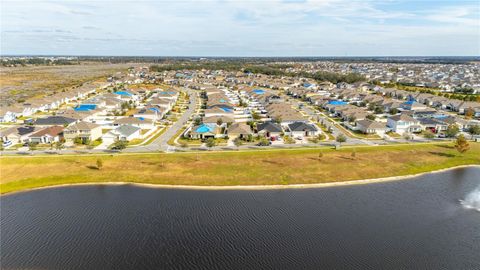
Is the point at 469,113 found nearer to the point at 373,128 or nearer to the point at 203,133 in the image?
the point at 373,128

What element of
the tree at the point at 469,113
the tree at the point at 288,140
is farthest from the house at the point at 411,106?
the tree at the point at 288,140

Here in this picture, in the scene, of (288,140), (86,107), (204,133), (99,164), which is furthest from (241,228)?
(86,107)

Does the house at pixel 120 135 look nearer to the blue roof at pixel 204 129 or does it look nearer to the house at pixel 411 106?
the blue roof at pixel 204 129

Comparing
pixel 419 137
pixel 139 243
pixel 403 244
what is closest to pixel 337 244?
pixel 403 244

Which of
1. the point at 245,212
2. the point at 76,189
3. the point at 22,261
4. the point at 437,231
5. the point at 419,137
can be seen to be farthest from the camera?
the point at 419,137

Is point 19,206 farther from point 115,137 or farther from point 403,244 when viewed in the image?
point 403,244

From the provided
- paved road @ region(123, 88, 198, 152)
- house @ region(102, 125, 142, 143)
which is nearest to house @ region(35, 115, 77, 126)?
house @ region(102, 125, 142, 143)

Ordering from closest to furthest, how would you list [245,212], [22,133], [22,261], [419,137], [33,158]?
1. [22,261]
2. [245,212]
3. [33,158]
4. [22,133]
5. [419,137]
